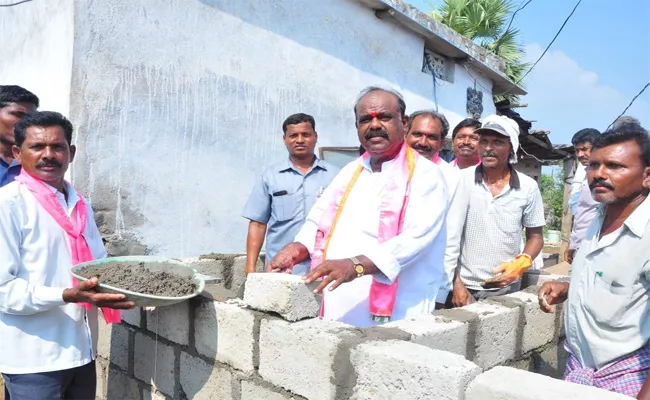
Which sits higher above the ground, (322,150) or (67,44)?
(67,44)

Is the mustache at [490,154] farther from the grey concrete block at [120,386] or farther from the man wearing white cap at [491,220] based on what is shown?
the grey concrete block at [120,386]

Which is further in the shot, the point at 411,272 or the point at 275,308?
the point at 411,272

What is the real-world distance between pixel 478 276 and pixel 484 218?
39 centimetres

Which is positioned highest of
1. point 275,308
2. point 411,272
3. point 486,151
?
point 486,151

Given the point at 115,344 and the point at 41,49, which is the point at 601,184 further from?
the point at 41,49

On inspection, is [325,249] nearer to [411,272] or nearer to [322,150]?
[411,272]

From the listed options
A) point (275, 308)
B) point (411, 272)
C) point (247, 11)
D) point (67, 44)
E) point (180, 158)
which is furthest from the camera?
point (247, 11)

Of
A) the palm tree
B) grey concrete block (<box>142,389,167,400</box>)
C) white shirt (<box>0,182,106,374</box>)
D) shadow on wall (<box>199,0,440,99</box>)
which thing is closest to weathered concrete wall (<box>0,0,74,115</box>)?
shadow on wall (<box>199,0,440,99</box>)

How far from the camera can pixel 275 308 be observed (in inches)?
92.7

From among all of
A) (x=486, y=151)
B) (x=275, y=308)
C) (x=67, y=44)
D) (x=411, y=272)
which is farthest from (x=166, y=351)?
(x=67, y=44)

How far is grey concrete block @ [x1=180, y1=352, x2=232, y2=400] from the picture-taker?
2693 mm

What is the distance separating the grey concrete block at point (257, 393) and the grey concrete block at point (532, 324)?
1.48 metres

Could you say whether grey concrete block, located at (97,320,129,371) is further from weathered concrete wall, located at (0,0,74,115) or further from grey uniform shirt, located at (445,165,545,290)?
grey uniform shirt, located at (445,165,545,290)

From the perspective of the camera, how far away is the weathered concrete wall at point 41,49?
4500mm
